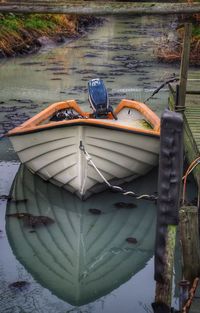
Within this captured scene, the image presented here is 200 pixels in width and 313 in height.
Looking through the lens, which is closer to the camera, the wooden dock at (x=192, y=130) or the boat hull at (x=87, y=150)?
the wooden dock at (x=192, y=130)

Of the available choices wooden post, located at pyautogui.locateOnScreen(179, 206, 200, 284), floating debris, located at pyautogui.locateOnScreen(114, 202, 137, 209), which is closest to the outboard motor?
floating debris, located at pyautogui.locateOnScreen(114, 202, 137, 209)

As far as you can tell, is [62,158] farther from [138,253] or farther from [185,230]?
[185,230]

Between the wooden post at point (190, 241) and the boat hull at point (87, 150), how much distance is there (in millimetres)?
2845

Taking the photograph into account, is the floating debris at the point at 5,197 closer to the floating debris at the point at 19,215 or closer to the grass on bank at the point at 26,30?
the floating debris at the point at 19,215

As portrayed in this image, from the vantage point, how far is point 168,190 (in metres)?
4.43

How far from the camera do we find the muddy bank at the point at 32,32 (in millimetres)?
21062

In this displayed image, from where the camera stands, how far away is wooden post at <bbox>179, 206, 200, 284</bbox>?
484 centimetres

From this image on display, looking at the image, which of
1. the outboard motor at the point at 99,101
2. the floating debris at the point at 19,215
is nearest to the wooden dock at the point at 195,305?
the floating debris at the point at 19,215

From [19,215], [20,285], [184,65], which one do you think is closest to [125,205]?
[19,215]

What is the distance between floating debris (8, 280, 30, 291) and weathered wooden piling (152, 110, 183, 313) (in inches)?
65.0

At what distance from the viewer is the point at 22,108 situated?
1318cm

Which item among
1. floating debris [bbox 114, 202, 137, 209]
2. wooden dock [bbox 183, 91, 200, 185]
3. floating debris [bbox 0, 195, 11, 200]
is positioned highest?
wooden dock [bbox 183, 91, 200, 185]

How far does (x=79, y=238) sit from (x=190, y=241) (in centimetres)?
232

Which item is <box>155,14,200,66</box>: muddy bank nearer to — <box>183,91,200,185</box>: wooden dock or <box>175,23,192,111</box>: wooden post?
<box>183,91,200,185</box>: wooden dock
